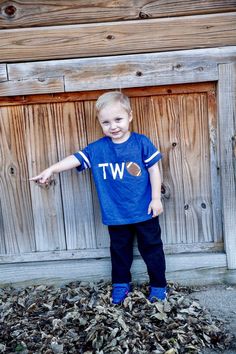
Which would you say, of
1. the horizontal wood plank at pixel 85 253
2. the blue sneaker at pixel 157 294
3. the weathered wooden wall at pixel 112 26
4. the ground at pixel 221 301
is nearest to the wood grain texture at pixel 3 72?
the weathered wooden wall at pixel 112 26

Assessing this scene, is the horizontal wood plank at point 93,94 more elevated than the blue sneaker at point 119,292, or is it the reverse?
the horizontal wood plank at point 93,94

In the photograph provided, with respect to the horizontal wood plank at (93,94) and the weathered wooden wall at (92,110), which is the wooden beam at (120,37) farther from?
the horizontal wood plank at (93,94)

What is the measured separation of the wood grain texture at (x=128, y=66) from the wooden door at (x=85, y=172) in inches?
4.2

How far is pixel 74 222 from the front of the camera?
358cm

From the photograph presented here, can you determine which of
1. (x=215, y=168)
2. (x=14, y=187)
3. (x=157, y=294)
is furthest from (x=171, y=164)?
(x=14, y=187)

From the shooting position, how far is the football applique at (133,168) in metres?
3.19

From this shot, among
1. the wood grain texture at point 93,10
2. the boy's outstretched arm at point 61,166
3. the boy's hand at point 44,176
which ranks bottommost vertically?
the boy's hand at point 44,176

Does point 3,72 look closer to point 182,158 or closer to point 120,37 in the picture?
point 120,37

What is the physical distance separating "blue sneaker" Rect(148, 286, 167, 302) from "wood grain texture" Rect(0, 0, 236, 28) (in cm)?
172

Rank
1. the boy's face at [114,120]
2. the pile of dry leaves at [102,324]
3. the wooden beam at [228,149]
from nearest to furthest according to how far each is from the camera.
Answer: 1. the pile of dry leaves at [102,324]
2. the boy's face at [114,120]
3. the wooden beam at [228,149]

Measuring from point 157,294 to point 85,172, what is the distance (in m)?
0.93

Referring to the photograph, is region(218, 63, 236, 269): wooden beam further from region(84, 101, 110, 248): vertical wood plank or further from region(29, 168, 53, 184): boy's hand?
region(29, 168, 53, 184): boy's hand

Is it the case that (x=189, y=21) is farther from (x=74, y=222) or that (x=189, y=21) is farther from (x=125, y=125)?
(x=74, y=222)

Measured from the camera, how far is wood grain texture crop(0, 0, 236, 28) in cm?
320
